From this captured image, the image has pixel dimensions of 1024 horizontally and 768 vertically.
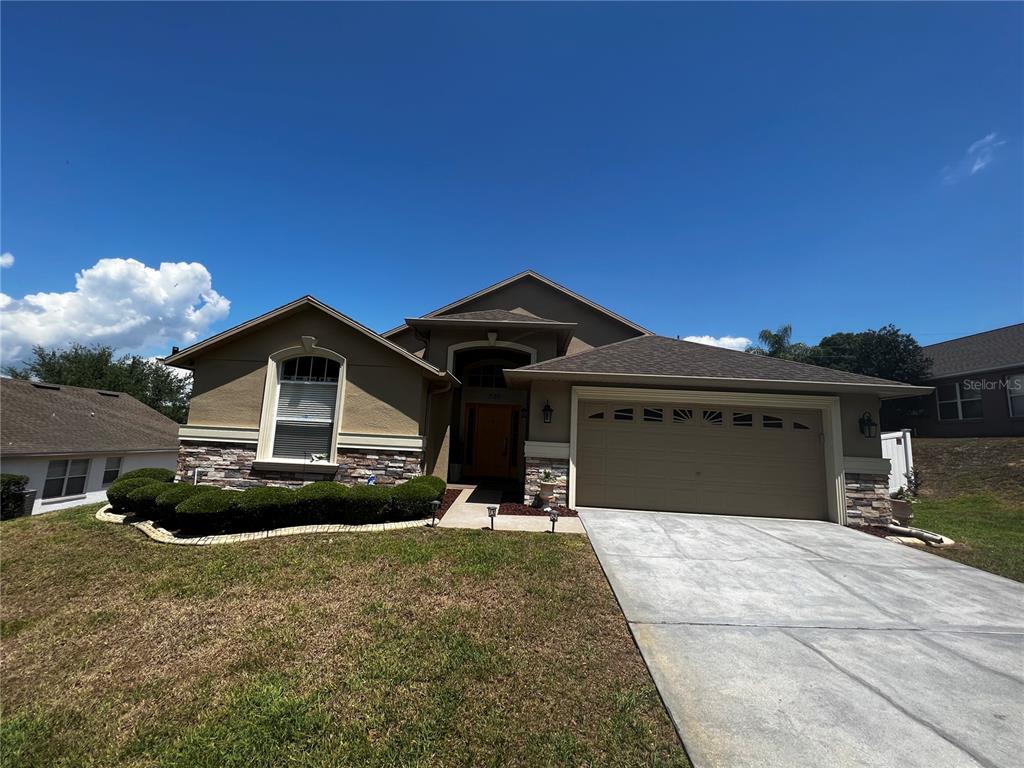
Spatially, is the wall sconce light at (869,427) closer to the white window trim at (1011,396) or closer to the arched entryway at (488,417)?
the arched entryway at (488,417)

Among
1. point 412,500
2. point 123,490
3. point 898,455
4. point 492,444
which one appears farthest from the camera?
point 492,444

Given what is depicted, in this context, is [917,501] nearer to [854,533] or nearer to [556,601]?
[854,533]

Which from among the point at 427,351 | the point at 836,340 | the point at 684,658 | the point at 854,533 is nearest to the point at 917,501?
the point at 854,533

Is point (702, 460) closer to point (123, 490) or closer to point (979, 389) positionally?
point (123, 490)

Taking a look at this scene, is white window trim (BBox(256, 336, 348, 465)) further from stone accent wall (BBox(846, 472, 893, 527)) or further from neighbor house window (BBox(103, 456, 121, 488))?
neighbor house window (BBox(103, 456, 121, 488))

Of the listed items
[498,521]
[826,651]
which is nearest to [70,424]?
[498,521]

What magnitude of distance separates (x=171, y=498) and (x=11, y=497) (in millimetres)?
10148

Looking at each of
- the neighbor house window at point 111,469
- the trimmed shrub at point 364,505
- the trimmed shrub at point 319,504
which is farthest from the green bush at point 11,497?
the trimmed shrub at point 364,505

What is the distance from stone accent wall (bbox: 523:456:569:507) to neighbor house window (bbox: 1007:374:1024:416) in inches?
822

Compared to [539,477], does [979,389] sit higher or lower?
higher

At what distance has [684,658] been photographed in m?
3.60

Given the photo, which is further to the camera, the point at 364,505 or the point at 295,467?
the point at 295,467

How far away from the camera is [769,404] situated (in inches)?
376

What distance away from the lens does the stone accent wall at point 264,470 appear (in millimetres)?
9625
